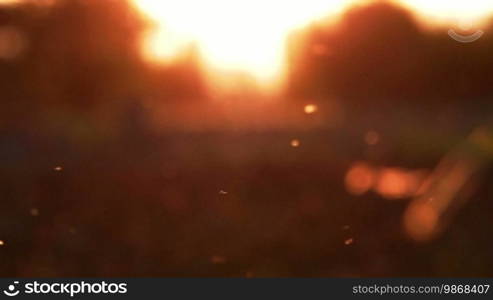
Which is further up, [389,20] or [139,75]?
[389,20]

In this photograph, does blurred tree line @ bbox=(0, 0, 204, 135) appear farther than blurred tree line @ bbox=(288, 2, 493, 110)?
No

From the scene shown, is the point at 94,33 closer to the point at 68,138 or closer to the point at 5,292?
the point at 68,138

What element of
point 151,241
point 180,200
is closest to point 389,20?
point 180,200

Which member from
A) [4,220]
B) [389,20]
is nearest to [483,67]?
[389,20]

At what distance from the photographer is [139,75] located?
2656cm

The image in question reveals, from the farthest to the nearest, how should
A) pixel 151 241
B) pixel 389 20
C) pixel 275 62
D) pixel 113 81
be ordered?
pixel 389 20 → pixel 113 81 → pixel 275 62 → pixel 151 241

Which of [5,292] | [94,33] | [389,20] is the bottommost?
[5,292]

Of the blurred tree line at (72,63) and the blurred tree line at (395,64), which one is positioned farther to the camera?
the blurred tree line at (395,64)

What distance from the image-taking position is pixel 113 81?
2597 cm

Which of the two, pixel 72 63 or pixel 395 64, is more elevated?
pixel 395 64

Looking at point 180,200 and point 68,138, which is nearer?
point 180,200

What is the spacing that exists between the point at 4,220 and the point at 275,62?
12.5 meters

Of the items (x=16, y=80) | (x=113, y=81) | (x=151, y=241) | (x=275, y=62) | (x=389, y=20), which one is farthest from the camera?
(x=389, y=20)

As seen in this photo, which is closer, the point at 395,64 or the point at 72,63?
the point at 72,63
